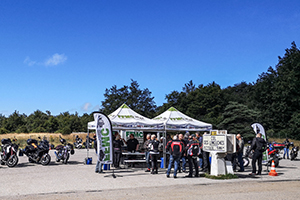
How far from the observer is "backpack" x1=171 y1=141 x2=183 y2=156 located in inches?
467

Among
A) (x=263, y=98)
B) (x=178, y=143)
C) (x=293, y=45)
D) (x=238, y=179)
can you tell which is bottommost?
(x=238, y=179)

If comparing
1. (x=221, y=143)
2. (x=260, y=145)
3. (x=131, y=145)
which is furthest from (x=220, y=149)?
(x=131, y=145)

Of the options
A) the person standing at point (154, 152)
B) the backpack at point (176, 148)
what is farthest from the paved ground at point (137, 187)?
the person standing at point (154, 152)

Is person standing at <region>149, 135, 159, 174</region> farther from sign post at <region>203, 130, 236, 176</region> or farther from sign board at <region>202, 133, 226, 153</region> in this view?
sign post at <region>203, 130, 236, 176</region>

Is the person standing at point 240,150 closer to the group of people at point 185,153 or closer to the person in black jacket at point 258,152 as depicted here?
the group of people at point 185,153

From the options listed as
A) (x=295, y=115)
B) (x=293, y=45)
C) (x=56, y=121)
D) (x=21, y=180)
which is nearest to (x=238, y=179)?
(x=21, y=180)

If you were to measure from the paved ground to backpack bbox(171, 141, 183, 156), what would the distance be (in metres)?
→ 0.95

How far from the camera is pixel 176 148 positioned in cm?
1191

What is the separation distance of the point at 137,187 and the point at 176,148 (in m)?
2.69

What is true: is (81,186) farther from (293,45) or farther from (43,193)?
(293,45)

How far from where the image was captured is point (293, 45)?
57.0 m

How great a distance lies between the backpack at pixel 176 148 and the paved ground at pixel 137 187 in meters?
0.95

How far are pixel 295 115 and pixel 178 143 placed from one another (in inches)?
1692

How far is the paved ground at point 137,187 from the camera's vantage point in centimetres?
841
